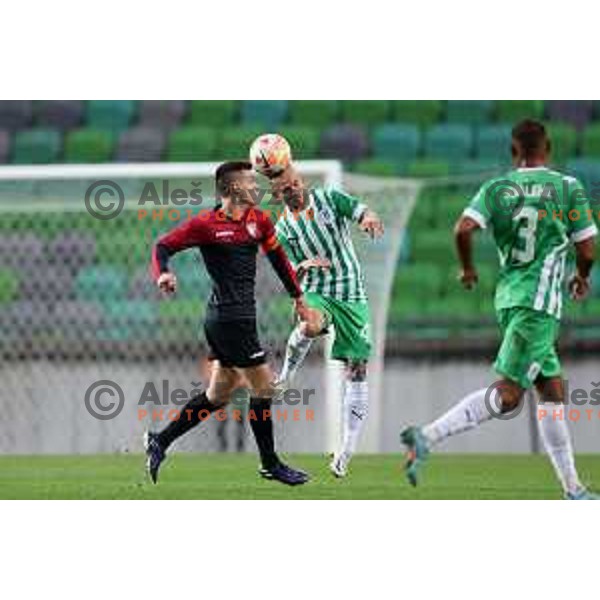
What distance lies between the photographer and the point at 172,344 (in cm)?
1125

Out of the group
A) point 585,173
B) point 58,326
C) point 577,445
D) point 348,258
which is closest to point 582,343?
point 577,445

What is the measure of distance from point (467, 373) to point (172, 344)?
1878 millimetres

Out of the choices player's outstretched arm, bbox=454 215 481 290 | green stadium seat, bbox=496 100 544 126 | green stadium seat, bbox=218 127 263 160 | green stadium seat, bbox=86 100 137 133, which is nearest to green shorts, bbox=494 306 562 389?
player's outstretched arm, bbox=454 215 481 290

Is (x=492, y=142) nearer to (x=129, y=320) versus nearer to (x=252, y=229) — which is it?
(x=129, y=320)

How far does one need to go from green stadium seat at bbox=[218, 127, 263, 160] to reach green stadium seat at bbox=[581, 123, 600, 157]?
256 cm

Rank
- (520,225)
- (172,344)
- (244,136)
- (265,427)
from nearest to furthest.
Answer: (520,225) → (265,427) → (172,344) → (244,136)

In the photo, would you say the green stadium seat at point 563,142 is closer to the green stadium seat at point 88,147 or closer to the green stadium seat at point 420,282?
the green stadium seat at point 420,282

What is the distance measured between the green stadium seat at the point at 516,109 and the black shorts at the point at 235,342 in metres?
7.65

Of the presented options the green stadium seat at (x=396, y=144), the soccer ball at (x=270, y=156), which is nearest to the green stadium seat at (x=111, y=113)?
the green stadium seat at (x=396, y=144)

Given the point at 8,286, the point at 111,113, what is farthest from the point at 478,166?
the point at 8,286

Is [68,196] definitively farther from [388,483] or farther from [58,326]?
[388,483]

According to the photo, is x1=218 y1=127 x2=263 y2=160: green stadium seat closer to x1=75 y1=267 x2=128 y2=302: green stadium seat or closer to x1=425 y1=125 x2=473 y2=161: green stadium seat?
x1=425 y1=125 x2=473 y2=161: green stadium seat

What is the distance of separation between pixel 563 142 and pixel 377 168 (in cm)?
145

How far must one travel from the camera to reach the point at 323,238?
742 centimetres
